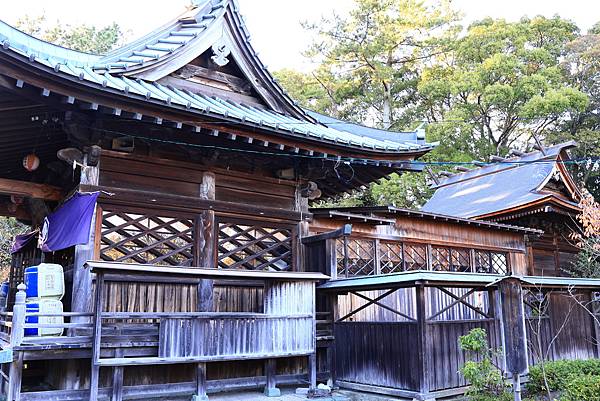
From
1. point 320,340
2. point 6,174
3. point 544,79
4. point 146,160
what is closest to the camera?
point 146,160

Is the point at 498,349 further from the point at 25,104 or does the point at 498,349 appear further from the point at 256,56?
the point at 25,104

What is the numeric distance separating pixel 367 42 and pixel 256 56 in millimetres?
28400

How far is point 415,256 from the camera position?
543 inches

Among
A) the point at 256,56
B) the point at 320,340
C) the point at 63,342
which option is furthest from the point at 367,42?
the point at 63,342

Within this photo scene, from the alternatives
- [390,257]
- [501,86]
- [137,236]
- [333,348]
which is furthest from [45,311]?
[501,86]

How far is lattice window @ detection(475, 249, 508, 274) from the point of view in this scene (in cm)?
1529

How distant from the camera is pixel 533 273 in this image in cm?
1741

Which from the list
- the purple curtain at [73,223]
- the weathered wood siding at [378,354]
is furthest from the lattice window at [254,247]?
the purple curtain at [73,223]

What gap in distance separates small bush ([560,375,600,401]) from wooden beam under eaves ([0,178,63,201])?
963 centimetres

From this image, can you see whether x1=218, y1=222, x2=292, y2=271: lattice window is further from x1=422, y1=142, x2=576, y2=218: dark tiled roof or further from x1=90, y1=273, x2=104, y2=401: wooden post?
x1=422, y1=142, x2=576, y2=218: dark tiled roof

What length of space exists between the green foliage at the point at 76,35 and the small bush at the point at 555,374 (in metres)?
36.6

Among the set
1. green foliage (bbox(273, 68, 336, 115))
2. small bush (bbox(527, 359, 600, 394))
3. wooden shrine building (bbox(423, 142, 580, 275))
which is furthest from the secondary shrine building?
green foliage (bbox(273, 68, 336, 115))

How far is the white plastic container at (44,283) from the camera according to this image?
26.6ft

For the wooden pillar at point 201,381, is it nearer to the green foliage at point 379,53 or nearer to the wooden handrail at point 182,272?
the wooden handrail at point 182,272
